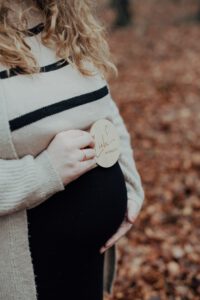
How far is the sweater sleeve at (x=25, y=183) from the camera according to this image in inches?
60.1

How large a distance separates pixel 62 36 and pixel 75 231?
0.75m

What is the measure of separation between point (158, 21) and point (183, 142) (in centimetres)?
758

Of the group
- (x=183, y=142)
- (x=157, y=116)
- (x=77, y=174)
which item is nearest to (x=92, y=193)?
(x=77, y=174)

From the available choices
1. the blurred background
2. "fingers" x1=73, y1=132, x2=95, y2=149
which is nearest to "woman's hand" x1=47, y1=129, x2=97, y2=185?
"fingers" x1=73, y1=132, x2=95, y2=149

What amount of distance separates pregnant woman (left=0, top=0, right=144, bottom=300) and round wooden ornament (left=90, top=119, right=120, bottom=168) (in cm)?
2

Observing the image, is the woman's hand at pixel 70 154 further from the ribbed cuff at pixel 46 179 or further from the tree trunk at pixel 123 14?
the tree trunk at pixel 123 14

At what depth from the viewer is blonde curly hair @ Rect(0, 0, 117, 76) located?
64.3 inches

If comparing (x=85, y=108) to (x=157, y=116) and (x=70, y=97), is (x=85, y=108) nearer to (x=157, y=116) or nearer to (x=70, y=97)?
(x=70, y=97)

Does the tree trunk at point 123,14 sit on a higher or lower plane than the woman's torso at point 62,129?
lower

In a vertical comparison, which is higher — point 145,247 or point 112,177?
point 112,177

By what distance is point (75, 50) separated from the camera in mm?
1846

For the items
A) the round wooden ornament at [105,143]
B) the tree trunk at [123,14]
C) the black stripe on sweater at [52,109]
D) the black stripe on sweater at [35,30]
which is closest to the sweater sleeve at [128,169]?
the round wooden ornament at [105,143]

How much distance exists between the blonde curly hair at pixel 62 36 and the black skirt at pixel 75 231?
1.44ft

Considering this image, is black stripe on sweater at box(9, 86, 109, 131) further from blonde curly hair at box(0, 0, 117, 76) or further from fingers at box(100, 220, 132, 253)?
fingers at box(100, 220, 132, 253)
